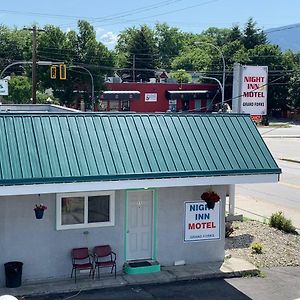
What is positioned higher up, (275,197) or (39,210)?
(39,210)

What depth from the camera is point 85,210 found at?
46.8 feet

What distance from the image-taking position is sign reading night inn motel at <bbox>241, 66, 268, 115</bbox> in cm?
2097

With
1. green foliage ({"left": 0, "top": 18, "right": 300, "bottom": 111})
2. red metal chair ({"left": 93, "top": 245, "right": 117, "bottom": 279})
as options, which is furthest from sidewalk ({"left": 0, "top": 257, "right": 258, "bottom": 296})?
green foliage ({"left": 0, "top": 18, "right": 300, "bottom": 111})

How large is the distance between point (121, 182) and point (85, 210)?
5.21ft

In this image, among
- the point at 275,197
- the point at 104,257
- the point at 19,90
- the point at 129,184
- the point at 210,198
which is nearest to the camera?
the point at 129,184

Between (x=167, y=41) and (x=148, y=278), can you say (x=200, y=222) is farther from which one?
(x=167, y=41)

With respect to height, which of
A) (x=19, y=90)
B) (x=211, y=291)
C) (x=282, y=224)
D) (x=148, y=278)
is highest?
(x=19, y=90)

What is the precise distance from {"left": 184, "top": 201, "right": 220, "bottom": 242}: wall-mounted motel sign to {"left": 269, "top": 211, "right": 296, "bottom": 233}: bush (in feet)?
16.2

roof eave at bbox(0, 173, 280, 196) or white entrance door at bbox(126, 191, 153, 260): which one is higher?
roof eave at bbox(0, 173, 280, 196)

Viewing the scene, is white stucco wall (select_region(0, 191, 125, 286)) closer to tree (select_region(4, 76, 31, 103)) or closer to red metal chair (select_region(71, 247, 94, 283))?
red metal chair (select_region(71, 247, 94, 283))

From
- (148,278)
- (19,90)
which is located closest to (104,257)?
(148,278)

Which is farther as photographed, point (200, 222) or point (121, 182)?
point (200, 222)

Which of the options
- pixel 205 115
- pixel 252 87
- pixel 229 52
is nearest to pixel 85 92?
pixel 229 52

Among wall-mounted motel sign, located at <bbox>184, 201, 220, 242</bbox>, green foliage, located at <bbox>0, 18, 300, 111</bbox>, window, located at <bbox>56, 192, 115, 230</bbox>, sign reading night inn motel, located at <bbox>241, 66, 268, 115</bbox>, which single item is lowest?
wall-mounted motel sign, located at <bbox>184, 201, 220, 242</bbox>
